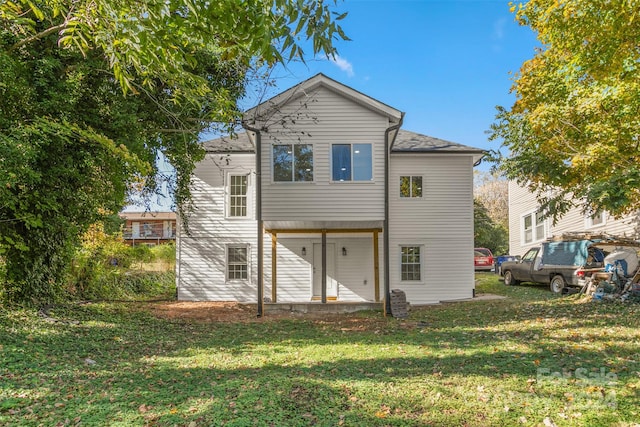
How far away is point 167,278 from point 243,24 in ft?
52.0

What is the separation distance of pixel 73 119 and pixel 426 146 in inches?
441

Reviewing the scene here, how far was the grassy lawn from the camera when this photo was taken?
4.24m

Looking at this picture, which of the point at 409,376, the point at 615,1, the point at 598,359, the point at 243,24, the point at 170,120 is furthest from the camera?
the point at 170,120

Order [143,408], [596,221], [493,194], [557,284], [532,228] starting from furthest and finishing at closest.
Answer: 1. [493,194]
2. [532,228]
3. [596,221]
4. [557,284]
5. [143,408]

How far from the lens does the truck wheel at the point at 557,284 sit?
13895mm

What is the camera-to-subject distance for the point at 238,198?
1507cm

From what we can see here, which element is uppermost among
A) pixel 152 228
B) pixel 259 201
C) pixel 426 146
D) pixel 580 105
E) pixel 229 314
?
pixel 426 146

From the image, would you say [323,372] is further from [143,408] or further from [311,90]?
[311,90]

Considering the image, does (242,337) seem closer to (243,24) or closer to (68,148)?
(68,148)

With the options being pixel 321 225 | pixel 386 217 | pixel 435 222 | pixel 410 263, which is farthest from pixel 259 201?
pixel 435 222

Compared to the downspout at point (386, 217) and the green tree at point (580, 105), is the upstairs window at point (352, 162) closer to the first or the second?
the downspout at point (386, 217)

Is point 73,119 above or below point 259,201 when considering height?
above

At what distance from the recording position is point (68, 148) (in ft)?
28.9

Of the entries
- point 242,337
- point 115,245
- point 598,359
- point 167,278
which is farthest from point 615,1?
point 167,278
